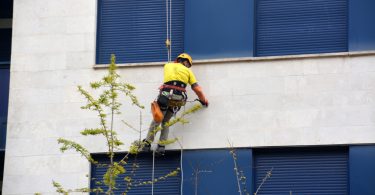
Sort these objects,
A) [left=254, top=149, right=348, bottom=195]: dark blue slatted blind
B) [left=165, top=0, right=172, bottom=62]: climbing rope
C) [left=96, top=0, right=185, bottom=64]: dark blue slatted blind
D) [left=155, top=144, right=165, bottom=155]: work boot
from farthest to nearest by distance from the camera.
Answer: [left=96, top=0, right=185, bottom=64]: dark blue slatted blind < [left=165, top=0, right=172, bottom=62]: climbing rope < [left=155, top=144, right=165, bottom=155]: work boot < [left=254, top=149, right=348, bottom=195]: dark blue slatted blind

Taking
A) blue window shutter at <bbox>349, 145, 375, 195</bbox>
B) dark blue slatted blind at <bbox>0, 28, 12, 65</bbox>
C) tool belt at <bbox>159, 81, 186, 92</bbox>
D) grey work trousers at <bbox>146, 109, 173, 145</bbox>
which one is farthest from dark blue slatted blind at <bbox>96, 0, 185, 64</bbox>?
blue window shutter at <bbox>349, 145, 375, 195</bbox>

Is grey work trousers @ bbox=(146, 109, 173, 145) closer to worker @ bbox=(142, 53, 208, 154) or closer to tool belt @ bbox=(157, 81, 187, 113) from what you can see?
worker @ bbox=(142, 53, 208, 154)

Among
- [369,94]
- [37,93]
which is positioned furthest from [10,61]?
[369,94]

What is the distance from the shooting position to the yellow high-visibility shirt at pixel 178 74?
90.7 feet

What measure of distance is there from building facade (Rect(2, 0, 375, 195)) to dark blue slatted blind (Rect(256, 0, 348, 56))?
0.07 feet

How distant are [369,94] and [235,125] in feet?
9.54

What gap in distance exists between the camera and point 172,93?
90.5ft

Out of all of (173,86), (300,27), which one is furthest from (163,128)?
(300,27)

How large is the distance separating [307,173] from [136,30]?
16.9ft

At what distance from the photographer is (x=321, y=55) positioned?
1102 inches

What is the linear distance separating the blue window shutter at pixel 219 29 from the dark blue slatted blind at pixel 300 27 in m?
0.33

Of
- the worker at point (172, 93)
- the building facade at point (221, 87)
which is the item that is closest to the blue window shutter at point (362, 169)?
the building facade at point (221, 87)

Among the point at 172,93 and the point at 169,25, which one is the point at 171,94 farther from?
the point at 169,25

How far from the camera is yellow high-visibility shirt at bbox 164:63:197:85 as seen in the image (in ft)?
90.7
